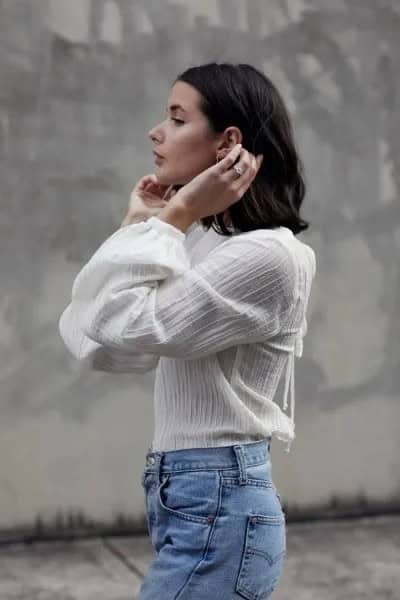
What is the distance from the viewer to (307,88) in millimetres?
4789

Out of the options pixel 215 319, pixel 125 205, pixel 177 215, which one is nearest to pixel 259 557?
pixel 215 319

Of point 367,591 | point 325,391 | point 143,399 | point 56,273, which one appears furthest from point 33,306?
point 367,591

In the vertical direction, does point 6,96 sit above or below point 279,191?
above

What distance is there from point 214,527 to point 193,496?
7 cm

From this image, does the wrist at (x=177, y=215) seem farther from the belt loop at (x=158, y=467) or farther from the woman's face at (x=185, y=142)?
the belt loop at (x=158, y=467)

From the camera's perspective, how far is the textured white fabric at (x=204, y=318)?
1.76m

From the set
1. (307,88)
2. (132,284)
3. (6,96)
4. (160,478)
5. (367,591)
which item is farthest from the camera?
(307,88)

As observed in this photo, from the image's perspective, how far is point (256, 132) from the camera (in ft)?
6.41

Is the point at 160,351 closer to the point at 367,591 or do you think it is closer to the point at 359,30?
the point at 367,591

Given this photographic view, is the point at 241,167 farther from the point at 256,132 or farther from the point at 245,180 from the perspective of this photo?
the point at 256,132

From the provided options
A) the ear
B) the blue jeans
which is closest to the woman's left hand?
the ear

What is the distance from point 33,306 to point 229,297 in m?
2.76

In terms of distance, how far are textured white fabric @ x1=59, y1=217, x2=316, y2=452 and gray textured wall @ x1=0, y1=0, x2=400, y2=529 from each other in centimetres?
253

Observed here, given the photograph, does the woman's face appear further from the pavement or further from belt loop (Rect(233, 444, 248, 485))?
the pavement
